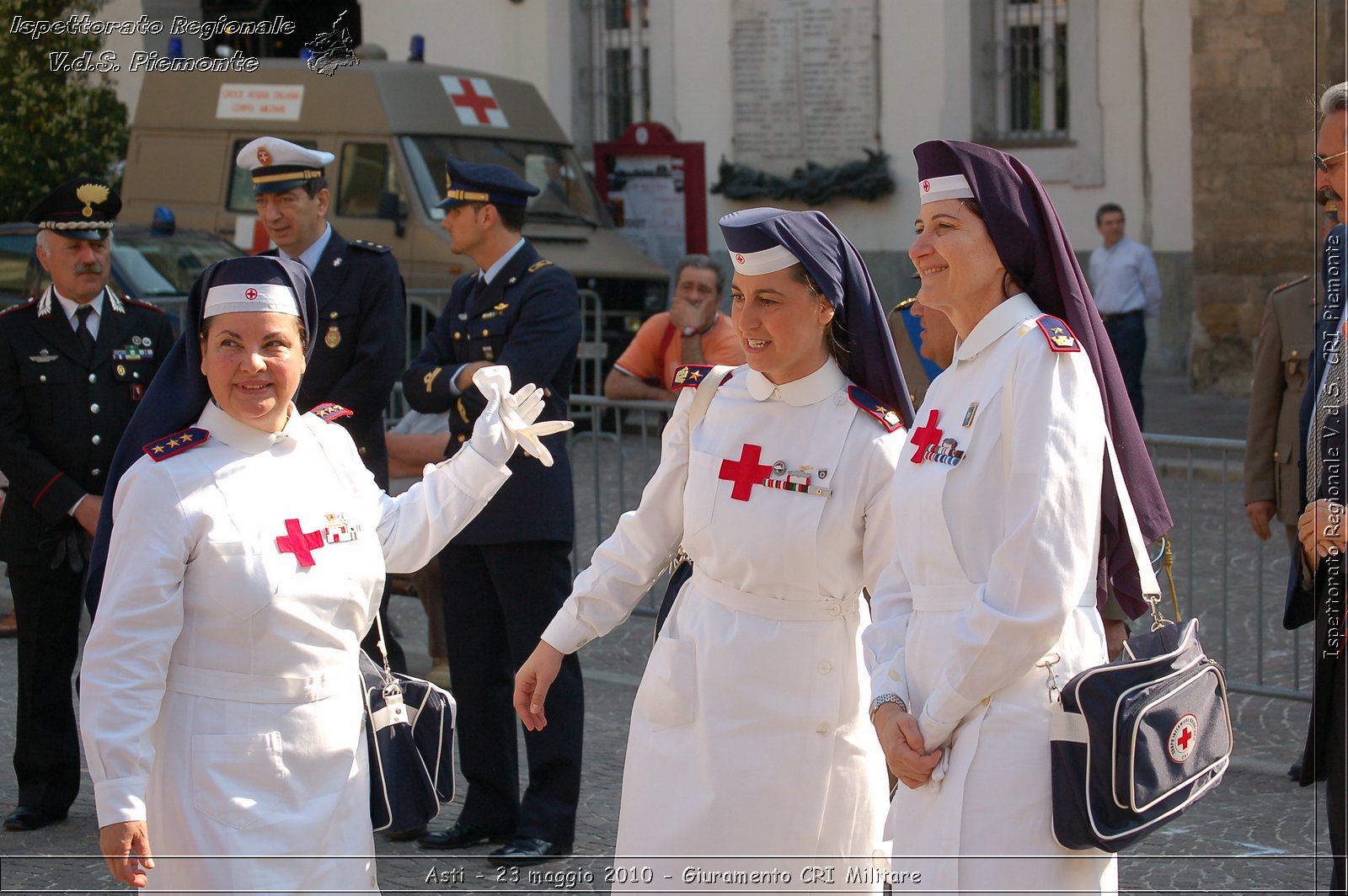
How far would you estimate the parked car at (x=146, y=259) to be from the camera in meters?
12.4

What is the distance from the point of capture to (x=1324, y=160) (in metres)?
4.38

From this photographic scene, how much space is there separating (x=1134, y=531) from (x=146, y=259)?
11.0 metres

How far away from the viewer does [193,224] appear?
1520 cm

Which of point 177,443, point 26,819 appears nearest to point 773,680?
point 177,443

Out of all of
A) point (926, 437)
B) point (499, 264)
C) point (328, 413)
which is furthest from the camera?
point (499, 264)

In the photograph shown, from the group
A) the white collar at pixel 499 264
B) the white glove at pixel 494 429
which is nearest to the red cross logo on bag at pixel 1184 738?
the white glove at pixel 494 429

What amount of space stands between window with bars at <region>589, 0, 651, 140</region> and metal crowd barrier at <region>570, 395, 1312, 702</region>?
485 inches

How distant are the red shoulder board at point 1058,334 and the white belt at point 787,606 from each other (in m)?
0.92

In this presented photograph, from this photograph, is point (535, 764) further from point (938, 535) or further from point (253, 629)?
point (938, 535)

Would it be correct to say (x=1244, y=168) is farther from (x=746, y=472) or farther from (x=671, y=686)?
(x=671, y=686)

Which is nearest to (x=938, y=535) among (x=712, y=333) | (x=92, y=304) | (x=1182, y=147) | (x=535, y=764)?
(x=535, y=764)

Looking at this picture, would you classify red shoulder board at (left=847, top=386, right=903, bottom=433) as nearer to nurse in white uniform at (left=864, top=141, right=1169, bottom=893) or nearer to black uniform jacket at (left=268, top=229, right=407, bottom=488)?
nurse in white uniform at (left=864, top=141, right=1169, bottom=893)

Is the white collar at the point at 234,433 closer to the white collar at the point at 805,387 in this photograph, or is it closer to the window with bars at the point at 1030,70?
the white collar at the point at 805,387

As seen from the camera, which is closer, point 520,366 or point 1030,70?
point 520,366
